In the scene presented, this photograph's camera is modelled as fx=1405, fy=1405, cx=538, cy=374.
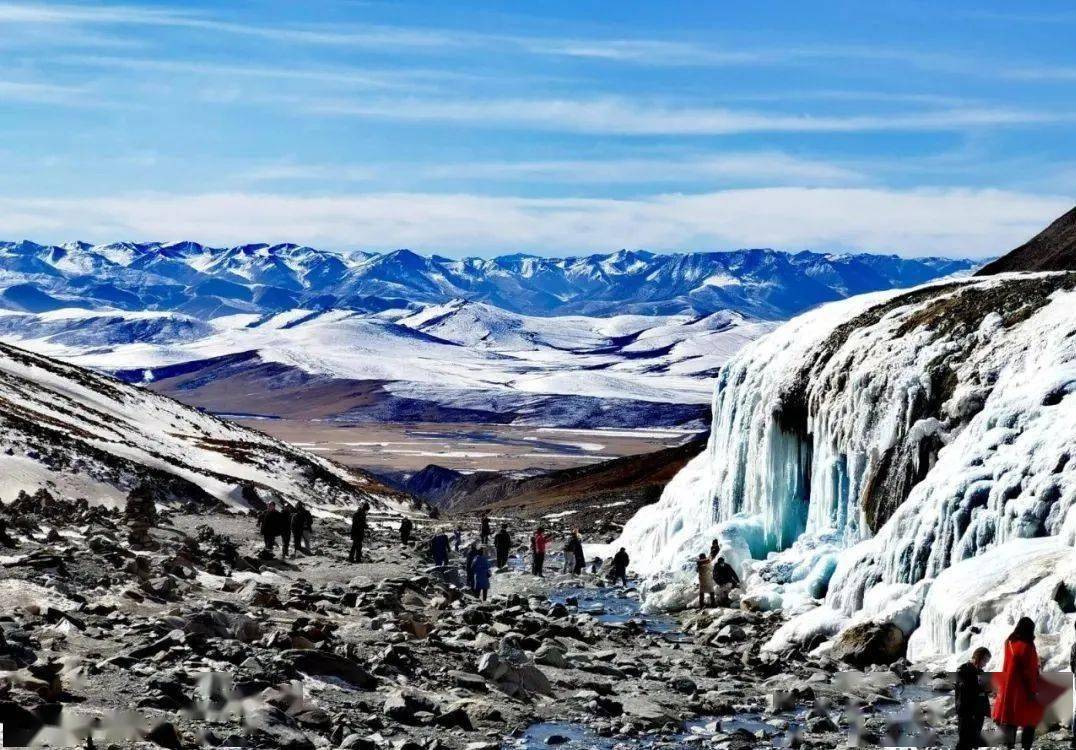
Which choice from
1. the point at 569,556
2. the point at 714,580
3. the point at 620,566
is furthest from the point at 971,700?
the point at 569,556

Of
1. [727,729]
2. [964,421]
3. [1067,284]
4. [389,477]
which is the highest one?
[1067,284]

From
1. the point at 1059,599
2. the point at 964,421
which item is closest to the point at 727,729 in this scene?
the point at 1059,599

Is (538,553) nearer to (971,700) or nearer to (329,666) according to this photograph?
(329,666)

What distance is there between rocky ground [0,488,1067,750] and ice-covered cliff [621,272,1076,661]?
169 centimetres

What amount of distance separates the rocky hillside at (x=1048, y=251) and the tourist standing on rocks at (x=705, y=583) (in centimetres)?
4180

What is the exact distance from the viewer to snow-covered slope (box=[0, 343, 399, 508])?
5478 cm

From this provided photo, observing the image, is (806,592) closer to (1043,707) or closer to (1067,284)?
(1067,284)

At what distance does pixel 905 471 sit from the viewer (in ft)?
92.8

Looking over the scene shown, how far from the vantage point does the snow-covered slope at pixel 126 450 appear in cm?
5478

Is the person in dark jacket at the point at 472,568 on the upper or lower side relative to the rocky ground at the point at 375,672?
lower

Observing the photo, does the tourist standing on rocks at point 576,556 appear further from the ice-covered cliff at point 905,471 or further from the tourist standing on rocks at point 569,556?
the ice-covered cliff at point 905,471

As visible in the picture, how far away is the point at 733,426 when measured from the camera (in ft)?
130

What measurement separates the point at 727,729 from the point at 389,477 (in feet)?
397

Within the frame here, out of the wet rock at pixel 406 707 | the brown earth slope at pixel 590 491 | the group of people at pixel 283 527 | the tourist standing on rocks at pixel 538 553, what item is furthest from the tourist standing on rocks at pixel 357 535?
the wet rock at pixel 406 707
